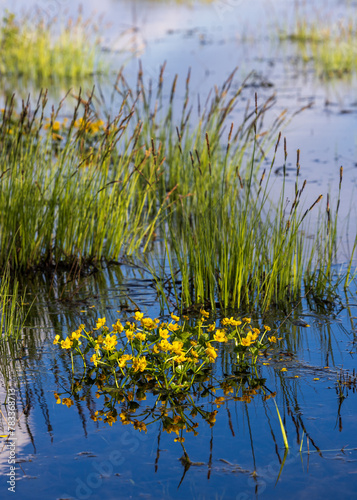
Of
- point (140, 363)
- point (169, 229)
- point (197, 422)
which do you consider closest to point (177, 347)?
point (140, 363)

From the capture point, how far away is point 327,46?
1244 cm

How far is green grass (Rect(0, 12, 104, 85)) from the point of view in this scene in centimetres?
1202

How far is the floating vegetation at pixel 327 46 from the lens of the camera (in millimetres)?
11680

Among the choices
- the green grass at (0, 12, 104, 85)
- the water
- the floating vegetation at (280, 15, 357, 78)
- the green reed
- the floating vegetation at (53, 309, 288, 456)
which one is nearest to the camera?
the water

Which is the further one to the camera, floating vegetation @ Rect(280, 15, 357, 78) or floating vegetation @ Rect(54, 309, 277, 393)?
floating vegetation @ Rect(280, 15, 357, 78)

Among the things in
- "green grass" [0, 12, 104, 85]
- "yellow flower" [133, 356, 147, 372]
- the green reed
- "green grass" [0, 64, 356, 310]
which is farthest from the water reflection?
"green grass" [0, 12, 104, 85]

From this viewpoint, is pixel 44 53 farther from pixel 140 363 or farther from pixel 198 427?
pixel 198 427

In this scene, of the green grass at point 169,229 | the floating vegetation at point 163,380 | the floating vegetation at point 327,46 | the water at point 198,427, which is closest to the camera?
the water at point 198,427

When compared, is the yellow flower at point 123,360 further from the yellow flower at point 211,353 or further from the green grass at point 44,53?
the green grass at point 44,53

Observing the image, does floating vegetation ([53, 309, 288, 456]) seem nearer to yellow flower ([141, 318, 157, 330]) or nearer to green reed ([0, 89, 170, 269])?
yellow flower ([141, 318, 157, 330])

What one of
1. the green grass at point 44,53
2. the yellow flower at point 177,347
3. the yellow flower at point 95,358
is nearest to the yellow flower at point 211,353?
the yellow flower at point 177,347

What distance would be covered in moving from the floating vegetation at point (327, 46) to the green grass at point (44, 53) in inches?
154

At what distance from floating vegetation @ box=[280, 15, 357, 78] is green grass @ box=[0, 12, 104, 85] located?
12.8ft

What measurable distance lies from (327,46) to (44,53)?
5008mm
